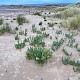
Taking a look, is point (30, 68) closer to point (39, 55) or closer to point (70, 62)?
point (39, 55)

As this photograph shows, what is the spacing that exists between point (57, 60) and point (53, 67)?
1.19 ft

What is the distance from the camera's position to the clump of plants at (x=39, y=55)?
6992 mm

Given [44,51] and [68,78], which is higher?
[44,51]

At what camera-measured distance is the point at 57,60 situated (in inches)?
288

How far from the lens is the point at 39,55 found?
23.0 feet

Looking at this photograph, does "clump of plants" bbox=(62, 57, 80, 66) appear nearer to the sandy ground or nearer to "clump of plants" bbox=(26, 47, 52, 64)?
the sandy ground

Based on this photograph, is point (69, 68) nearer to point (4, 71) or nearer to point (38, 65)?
point (38, 65)

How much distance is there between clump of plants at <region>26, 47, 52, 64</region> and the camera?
6992 mm

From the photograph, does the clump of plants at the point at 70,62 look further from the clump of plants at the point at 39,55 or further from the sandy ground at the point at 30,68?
the clump of plants at the point at 39,55

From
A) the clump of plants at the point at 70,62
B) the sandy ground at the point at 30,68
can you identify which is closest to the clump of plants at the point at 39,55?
the sandy ground at the point at 30,68

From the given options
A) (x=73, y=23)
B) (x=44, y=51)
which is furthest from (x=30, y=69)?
(x=73, y=23)

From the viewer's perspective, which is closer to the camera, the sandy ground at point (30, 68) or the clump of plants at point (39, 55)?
the sandy ground at point (30, 68)

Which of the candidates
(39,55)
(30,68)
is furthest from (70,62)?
(30,68)

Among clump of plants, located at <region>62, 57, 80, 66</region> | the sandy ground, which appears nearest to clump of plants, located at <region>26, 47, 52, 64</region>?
the sandy ground
